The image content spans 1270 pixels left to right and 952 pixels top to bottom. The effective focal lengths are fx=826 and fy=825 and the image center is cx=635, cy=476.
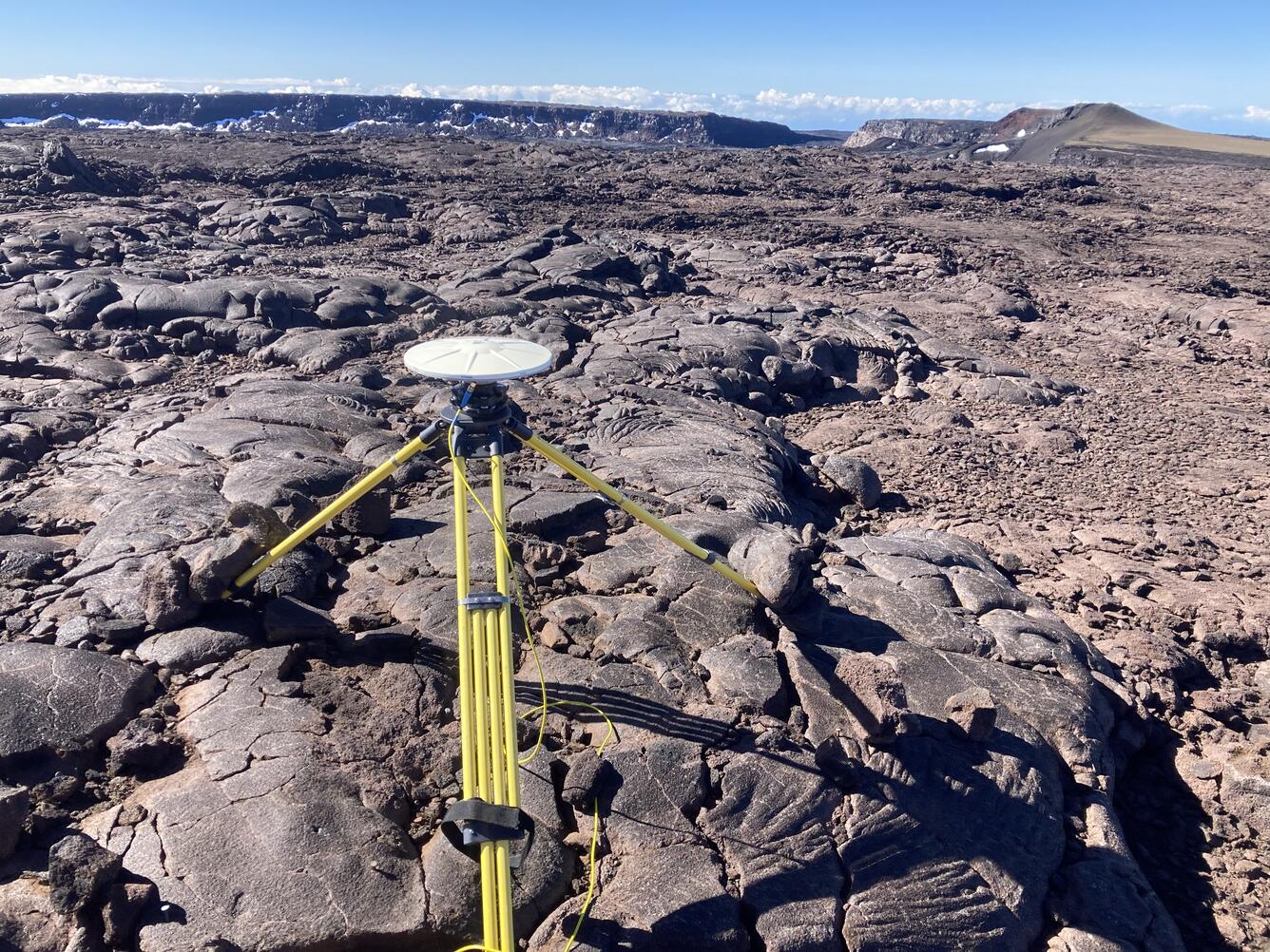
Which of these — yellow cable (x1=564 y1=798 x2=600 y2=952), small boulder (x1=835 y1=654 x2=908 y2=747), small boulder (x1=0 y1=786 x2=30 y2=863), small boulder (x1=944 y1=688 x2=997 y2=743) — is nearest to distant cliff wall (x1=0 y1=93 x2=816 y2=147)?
small boulder (x1=835 y1=654 x2=908 y2=747)

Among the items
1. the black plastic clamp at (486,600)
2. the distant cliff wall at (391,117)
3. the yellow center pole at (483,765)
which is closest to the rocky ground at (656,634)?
the yellow center pole at (483,765)

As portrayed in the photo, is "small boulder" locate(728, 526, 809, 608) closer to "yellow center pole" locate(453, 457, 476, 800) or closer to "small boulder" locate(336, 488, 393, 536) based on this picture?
"yellow center pole" locate(453, 457, 476, 800)

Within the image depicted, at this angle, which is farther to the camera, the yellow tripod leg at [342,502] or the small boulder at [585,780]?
the yellow tripod leg at [342,502]

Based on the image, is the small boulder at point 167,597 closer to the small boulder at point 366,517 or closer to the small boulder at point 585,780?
the small boulder at point 366,517

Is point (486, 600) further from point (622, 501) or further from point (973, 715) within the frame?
point (973, 715)

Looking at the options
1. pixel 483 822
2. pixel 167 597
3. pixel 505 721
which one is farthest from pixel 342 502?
pixel 483 822

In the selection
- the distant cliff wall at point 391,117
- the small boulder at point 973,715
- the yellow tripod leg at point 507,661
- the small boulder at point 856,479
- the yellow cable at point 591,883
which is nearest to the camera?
the yellow tripod leg at point 507,661

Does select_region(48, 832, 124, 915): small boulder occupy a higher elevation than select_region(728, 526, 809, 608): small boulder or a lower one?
lower
